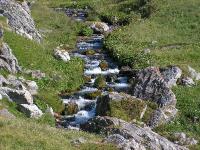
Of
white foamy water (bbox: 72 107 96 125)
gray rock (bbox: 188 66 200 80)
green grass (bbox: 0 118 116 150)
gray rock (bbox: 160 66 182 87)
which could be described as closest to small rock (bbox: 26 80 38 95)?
white foamy water (bbox: 72 107 96 125)

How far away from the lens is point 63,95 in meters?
49.0

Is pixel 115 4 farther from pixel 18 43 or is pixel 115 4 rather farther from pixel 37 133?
pixel 37 133

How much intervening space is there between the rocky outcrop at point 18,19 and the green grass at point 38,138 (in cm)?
3188

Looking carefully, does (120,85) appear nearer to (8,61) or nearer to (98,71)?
(98,71)

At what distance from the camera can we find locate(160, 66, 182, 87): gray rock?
156 ft

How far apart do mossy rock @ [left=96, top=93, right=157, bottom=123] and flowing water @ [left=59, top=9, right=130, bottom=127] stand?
244 cm

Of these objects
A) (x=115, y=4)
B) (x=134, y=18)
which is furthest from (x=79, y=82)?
(x=115, y=4)

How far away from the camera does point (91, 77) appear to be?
54.6 m

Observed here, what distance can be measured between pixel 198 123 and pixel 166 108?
295 cm

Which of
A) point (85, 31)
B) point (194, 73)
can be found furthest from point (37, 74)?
point (85, 31)

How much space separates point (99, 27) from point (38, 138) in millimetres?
50890

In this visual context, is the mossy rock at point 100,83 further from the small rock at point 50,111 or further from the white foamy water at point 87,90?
the small rock at point 50,111

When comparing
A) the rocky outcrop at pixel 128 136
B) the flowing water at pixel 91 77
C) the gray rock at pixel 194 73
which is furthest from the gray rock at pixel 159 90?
the rocky outcrop at pixel 128 136

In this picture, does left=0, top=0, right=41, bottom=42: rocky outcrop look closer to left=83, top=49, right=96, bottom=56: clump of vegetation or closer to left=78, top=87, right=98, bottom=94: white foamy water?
left=83, top=49, right=96, bottom=56: clump of vegetation
